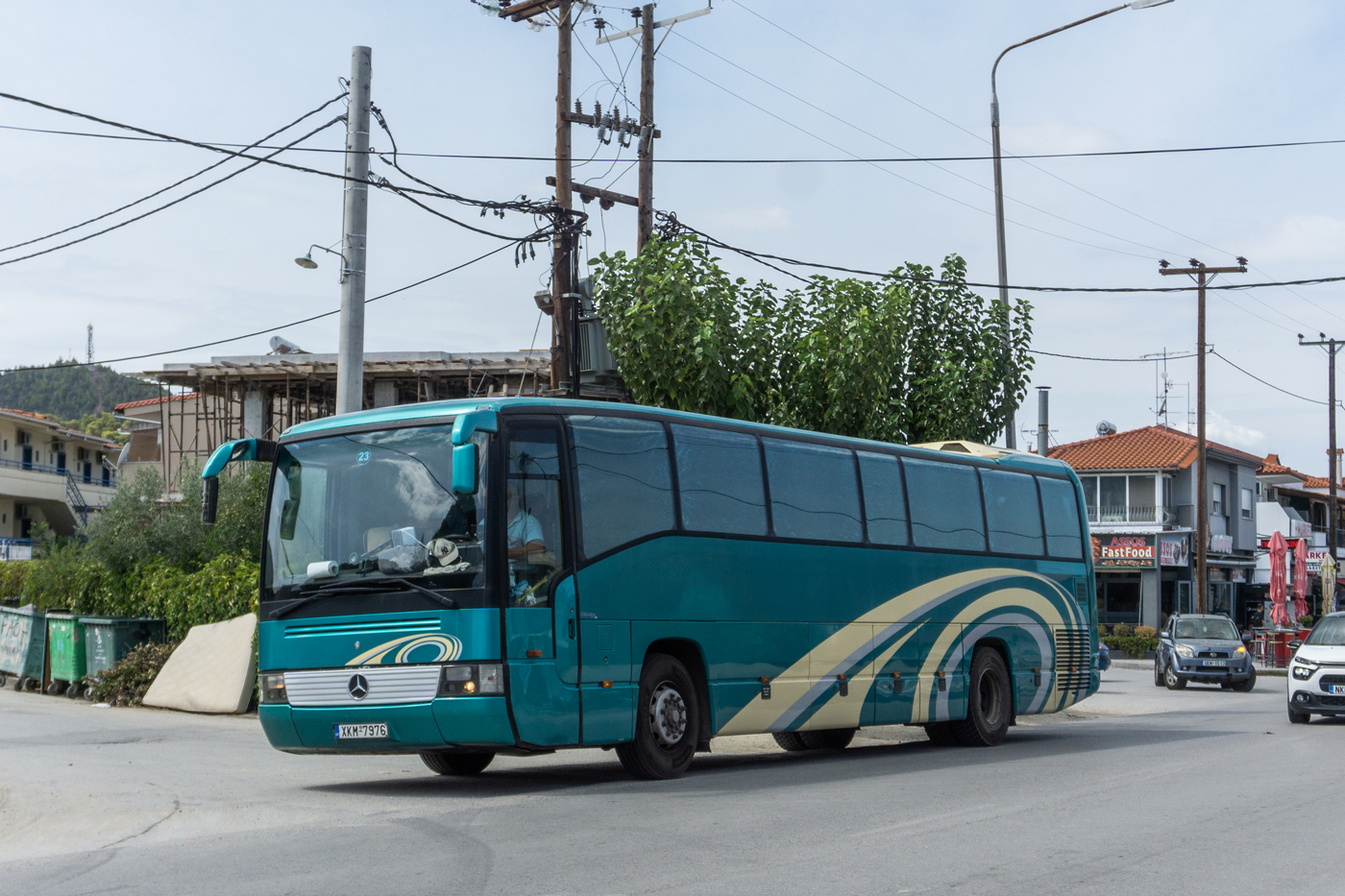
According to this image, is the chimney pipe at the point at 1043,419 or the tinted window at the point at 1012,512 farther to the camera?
the chimney pipe at the point at 1043,419

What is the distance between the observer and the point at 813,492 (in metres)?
14.6

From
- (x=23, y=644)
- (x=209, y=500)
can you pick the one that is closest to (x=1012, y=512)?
(x=209, y=500)

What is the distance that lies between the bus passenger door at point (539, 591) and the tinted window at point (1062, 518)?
919 cm

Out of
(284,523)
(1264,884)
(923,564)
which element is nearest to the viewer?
(1264,884)

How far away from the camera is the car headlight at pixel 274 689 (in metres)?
11.5

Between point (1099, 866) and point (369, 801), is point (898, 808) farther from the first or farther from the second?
point (369, 801)

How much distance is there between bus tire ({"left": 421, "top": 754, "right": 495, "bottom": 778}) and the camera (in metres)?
12.8

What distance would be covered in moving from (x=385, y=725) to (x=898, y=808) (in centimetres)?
396

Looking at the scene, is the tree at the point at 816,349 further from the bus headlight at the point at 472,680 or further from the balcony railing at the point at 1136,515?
the balcony railing at the point at 1136,515

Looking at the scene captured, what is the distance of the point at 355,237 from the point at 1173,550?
148 ft

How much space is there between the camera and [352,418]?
1197 cm

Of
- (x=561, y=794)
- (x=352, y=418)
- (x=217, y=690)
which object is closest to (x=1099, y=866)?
(x=561, y=794)

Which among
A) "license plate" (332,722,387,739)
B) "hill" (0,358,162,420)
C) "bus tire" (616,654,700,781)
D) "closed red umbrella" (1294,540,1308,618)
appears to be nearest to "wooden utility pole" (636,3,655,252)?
"bus tire" (616,654,700,781)

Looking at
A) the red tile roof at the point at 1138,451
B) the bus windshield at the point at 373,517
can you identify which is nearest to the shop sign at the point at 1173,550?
the red tile roof at the point at 1138,451
